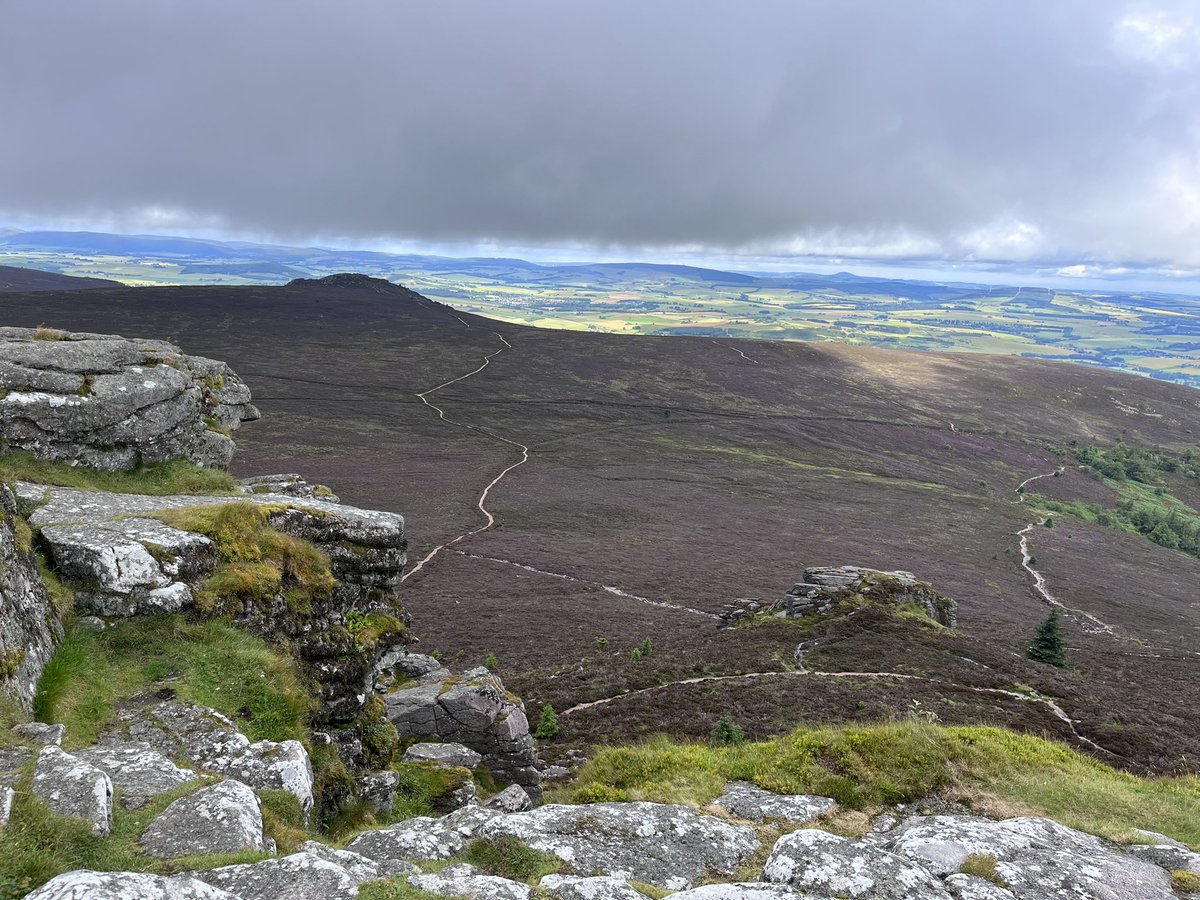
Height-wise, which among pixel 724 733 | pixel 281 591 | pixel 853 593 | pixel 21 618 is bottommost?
pixel 853 593

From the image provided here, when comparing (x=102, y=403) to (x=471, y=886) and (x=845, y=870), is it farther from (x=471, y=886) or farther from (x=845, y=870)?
(x=845, y=870)

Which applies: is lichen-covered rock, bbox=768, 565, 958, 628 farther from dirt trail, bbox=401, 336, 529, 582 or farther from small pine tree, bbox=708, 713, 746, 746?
dirt trail, bbox=401, 336, 529, 582

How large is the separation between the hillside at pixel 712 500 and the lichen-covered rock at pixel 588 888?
582 inches

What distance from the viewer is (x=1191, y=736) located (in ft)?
79.8

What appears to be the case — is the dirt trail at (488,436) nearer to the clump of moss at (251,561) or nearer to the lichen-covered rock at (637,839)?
the clump of moss at (251,561)

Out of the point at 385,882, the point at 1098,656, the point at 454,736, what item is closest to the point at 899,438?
the point at 1098,656

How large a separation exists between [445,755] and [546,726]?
22.7ft

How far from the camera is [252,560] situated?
14555mm

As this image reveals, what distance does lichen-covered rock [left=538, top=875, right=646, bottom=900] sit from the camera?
789 centimetres

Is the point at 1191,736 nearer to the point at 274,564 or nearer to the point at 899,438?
the point at 274,564

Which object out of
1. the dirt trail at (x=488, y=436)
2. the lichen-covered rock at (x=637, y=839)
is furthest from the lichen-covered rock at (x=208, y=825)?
the dirt trail at (x=488, y=436)

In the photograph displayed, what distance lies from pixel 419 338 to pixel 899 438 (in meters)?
106

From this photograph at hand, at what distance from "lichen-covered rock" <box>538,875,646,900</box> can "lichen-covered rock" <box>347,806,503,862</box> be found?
1809 mm

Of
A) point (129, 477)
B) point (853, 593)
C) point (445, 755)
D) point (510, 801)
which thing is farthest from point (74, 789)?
point (853, 593)
